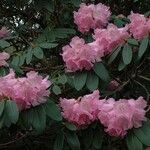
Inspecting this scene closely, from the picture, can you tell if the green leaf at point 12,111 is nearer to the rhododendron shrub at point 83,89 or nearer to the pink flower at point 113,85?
the rhododendron shrub at point 83,89

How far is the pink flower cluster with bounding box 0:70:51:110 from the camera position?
2.19 metres

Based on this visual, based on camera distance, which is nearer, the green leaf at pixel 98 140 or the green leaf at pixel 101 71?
the green leaf at pixel 98 140

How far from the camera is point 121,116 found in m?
2.16

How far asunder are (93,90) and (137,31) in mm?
389

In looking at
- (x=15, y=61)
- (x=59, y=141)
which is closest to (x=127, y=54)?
(x=59, y=141)

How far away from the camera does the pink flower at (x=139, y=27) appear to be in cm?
252

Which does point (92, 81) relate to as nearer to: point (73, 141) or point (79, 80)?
point (79, 80)

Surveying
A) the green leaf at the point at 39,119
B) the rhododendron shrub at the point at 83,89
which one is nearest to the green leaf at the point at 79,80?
the rhododendron shrub at the point at 83,89

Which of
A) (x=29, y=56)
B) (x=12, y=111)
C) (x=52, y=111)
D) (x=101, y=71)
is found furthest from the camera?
(x=29, y=56)

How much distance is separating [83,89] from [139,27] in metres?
0.40

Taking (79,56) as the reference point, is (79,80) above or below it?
below

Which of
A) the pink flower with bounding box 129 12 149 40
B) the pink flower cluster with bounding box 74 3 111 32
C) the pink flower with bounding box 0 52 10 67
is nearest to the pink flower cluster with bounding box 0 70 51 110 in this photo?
the pink flower with bounding box 0 52 10 67

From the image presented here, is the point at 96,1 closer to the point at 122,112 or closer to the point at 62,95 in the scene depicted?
the point at 62,95

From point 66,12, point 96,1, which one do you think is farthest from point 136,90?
point 96,1
